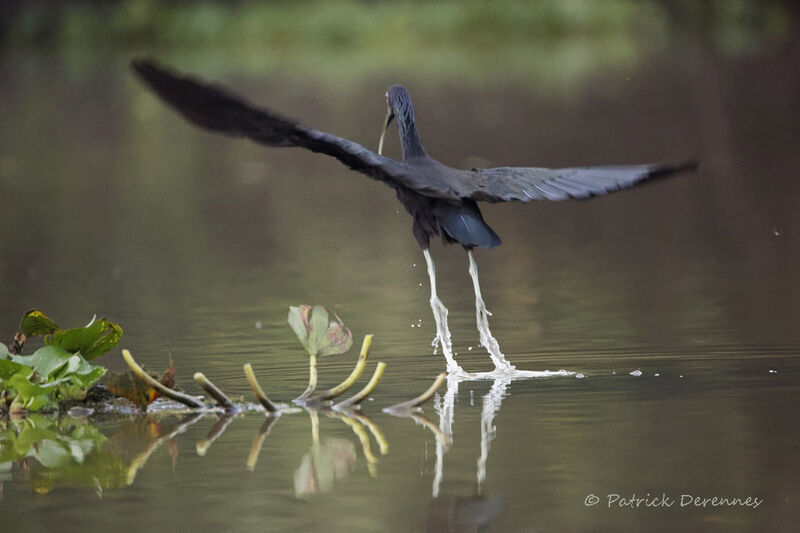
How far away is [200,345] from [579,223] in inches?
270

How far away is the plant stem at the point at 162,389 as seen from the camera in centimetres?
669

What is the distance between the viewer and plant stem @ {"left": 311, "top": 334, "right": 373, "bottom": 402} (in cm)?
664

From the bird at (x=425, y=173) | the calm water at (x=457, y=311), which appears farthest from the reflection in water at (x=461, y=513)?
the bird at (x=425, y=173)

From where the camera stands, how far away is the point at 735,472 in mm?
5340

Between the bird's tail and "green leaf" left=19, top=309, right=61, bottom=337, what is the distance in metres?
1.07

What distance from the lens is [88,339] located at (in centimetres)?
715

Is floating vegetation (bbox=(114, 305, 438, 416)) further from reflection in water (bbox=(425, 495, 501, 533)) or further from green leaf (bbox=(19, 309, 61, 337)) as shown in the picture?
reflection in water (bbox=(425, 495, 501, 533))

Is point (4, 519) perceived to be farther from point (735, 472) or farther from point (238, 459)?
point (735, 472)

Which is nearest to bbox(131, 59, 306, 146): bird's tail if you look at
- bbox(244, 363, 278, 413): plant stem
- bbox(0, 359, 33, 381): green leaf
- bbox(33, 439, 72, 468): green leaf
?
bbox(244, 363, 278, 413): plant stem

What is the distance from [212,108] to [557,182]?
1.56 metres

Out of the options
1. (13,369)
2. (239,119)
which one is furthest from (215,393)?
(239,119)

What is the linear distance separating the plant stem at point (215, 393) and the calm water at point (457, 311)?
13 cm

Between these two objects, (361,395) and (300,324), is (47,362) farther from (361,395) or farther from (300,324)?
(361,395)

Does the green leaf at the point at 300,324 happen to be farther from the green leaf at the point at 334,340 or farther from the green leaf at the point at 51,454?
the green leaf at the point at 51,454
